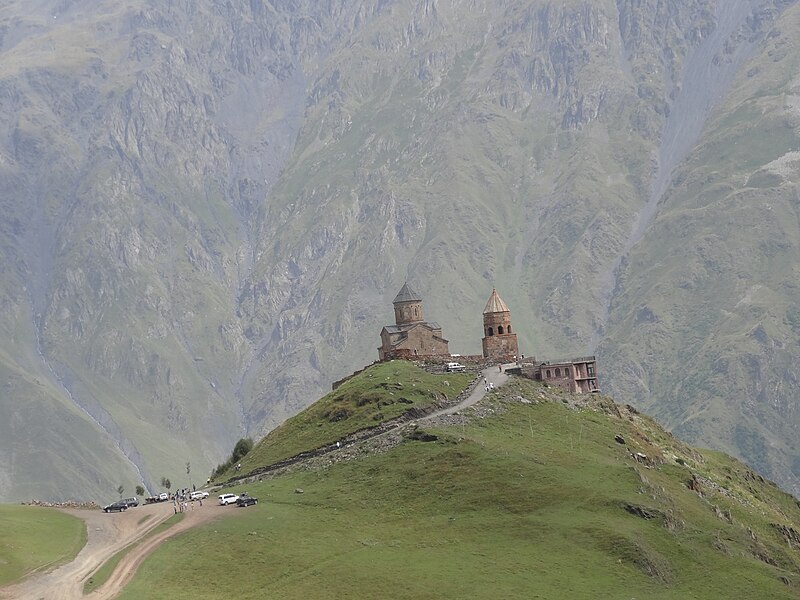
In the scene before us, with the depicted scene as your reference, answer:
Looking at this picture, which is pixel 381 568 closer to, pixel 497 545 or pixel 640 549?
pixel 497 545

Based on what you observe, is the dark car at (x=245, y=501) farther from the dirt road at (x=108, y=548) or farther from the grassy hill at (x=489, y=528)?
the dirt road at (x=108, y=548)

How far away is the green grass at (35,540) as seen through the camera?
103750mm

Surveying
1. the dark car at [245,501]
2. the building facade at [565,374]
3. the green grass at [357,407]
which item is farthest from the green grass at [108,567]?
the building facade at [565,374]

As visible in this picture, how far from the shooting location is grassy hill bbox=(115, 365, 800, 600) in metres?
105

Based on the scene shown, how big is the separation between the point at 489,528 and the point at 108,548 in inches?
1201

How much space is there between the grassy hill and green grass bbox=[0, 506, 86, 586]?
7.78 meters

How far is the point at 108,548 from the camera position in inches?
4363

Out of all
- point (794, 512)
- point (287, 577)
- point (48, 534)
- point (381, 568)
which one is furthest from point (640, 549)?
point (794, 512)

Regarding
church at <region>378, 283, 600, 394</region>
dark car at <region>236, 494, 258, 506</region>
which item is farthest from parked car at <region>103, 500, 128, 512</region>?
church at <region>378, 283, 600, 394</region>

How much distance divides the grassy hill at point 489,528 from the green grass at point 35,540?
7.78 meters

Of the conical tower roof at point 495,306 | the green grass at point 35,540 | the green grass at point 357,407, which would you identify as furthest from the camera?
the conical tower roof at point 495,306

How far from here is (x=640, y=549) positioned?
11294cm

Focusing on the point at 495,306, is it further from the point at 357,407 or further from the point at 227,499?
the point at 227,499

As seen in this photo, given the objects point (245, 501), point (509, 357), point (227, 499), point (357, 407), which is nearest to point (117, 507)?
point (227, 499)
